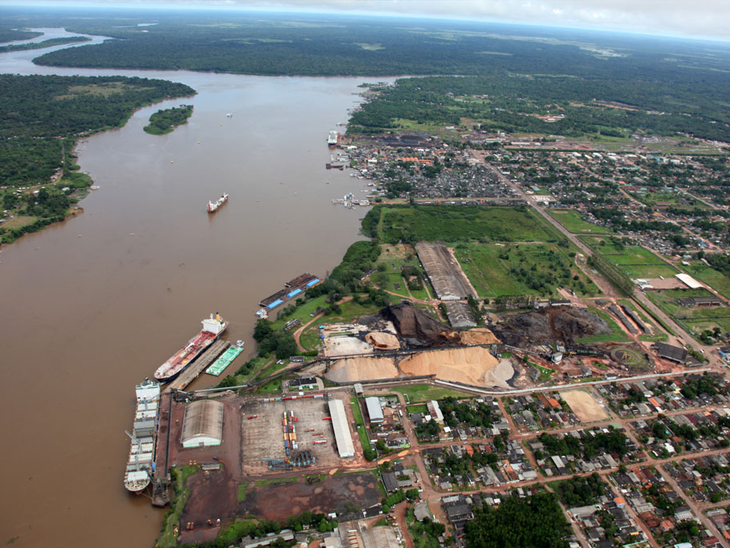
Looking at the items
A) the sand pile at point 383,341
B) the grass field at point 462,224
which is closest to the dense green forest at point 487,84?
the grass field at point 462,224

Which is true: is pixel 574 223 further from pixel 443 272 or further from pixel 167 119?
pixel 167 119

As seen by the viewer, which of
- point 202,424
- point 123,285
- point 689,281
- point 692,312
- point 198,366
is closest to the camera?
point 202,424

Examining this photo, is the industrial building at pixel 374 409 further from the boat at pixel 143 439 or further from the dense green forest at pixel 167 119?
the dense green forest at pixel 167 119

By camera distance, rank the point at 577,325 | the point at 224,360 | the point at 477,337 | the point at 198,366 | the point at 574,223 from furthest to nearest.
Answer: the point at 574,223 < the point at 577,325 < the point at 477,337 < the point at 224,360 < the point at 198,366

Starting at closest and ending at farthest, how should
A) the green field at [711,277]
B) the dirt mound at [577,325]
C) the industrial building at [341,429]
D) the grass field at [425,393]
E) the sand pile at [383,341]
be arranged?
the industrial building at [341,429], the grass field at [425,393], the sand pile at [383,341], the dirt mound at [577,325], the green field at [711,277]

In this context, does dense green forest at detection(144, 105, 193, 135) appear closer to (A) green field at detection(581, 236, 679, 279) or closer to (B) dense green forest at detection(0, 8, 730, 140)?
(B) dense green forest at detection(0, 8, 730, 140)

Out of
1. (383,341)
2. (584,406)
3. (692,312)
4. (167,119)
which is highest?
(167,119)

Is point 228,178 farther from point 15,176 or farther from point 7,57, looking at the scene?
point 7,57

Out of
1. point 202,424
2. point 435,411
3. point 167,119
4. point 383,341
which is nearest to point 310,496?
point 202,424
